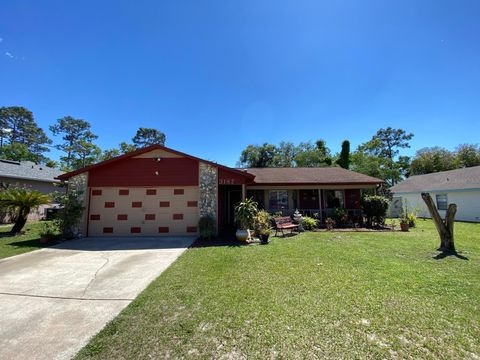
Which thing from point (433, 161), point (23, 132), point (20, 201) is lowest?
point (20, 201)

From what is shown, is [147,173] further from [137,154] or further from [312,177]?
[312,177]

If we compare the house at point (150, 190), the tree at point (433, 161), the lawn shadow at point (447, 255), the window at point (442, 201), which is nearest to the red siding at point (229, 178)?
the house at point (150, 190)

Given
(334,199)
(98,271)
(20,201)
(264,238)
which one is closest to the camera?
(98,271)

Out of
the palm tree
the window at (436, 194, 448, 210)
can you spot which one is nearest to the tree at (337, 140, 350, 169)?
the window at (436, 194, 448, 210)

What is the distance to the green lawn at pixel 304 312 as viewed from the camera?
2.81 metres

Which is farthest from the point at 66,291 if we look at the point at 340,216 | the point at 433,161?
the point at 433,161

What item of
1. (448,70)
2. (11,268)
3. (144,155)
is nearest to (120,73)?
(144,155)

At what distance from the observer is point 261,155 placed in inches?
1657

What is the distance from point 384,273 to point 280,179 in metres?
10.2

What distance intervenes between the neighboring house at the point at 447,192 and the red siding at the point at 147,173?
1631cm

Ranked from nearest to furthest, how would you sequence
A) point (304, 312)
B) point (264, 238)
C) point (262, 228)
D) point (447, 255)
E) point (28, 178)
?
point (304, 312)
point (447, 255)
point (264, 238)
point (262, 228)
point (28, 178)

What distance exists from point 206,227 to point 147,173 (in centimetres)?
425

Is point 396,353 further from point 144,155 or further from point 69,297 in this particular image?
point 144,155

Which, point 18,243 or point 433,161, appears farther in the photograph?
point 433,161
